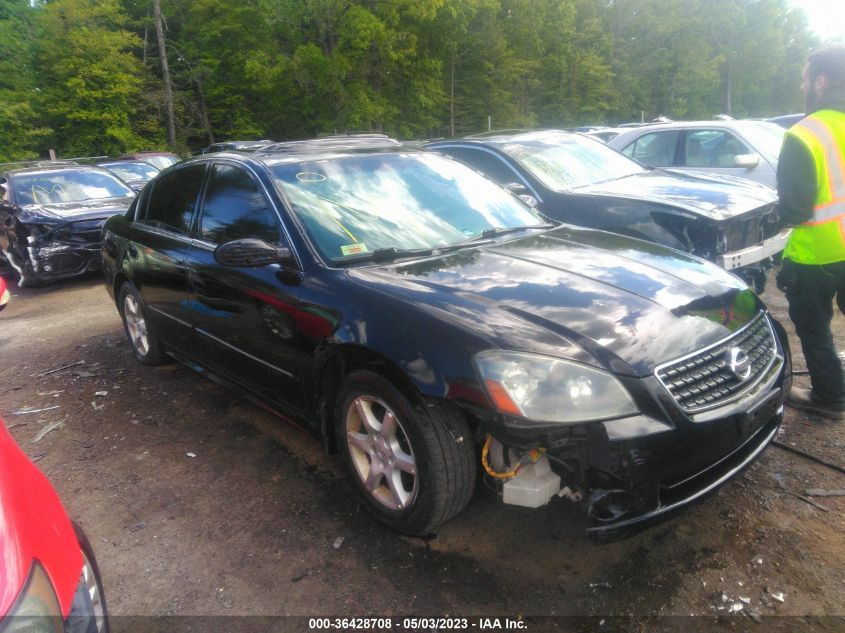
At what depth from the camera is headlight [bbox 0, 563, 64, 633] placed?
3.90 feet

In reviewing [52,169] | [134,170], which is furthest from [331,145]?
[134,170]

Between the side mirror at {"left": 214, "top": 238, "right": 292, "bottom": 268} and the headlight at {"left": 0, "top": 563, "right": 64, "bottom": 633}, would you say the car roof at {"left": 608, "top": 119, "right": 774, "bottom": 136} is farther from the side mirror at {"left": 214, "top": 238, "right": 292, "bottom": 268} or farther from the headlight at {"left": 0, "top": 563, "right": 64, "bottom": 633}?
the headlight at {"left": 0, "top": 563, "right": 64, "bottom": 633}

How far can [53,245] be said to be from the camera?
319 inches

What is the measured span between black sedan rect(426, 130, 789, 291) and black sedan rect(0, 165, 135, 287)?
517cm

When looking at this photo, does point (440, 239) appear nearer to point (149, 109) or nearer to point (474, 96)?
point (149, 109)

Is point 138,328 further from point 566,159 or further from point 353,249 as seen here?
point 566,159

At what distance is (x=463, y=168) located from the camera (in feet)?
12.9

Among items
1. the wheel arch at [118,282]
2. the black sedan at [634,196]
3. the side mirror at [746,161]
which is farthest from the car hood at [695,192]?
the wheel arch at [118,282]

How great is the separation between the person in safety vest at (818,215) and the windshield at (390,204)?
4.61 feet

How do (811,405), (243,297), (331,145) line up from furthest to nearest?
(331,145), (811,405), (243,297)

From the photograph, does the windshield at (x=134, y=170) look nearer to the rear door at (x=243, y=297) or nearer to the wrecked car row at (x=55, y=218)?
the wrecked car row at (x=55, y=218)

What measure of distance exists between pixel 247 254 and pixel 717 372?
210 cm

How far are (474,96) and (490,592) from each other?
3671cm

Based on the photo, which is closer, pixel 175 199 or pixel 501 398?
pixel 501 398
